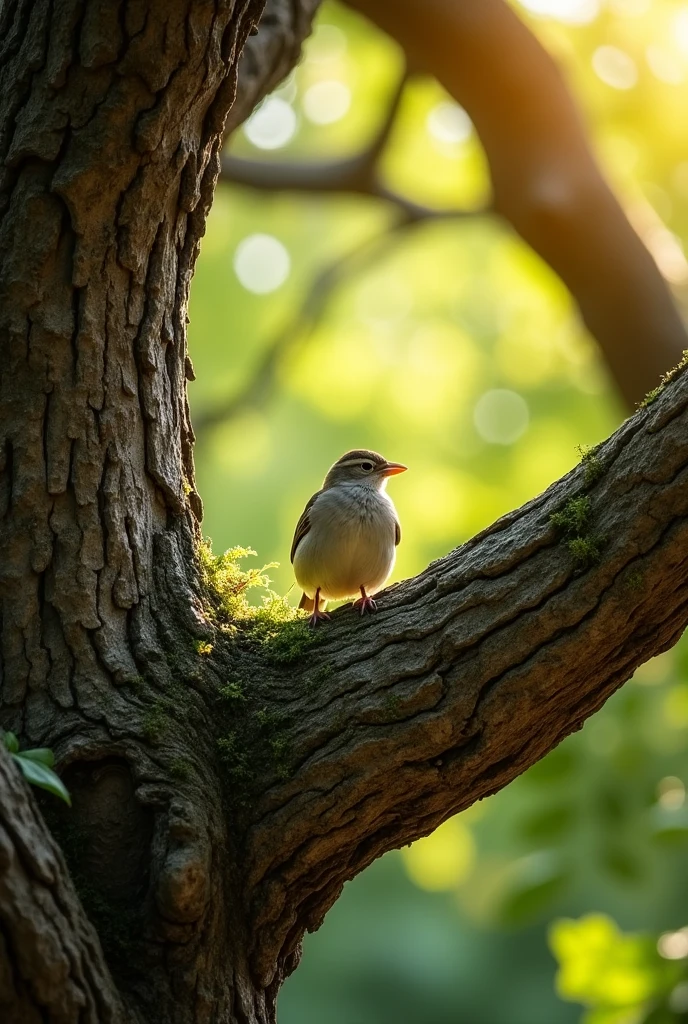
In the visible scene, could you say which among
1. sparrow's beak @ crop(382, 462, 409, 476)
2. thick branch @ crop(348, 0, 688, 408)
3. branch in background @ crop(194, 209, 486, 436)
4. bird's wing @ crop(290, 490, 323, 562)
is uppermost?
branch in background @ crop(194, 209, 486, 436)

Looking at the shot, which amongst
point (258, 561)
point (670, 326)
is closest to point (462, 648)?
point (670, 326)

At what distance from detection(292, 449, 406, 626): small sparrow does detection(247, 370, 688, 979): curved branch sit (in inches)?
79.5

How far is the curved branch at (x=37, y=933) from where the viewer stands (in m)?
2.68

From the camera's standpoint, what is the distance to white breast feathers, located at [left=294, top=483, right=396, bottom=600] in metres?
5.80

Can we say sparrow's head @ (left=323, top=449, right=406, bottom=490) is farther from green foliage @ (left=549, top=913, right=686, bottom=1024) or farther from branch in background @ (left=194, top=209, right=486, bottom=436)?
branch in background @ (left=194, top=209, right=486, bottom=436)

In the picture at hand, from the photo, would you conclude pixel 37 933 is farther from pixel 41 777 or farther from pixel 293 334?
pixel 293 334

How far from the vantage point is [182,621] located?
12.9 ft

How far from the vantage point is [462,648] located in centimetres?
350

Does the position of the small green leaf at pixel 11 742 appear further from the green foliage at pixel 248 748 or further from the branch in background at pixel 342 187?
the branch in background at pixel 342 187

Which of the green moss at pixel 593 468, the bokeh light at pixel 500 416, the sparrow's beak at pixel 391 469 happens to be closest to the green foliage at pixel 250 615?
the green moss at pixel 593 468

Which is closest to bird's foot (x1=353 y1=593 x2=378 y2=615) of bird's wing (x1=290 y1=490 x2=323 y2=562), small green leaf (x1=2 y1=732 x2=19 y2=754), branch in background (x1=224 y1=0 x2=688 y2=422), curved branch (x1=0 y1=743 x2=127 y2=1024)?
small green leaf (x1=2 y1=732 x2=19 y2=754)

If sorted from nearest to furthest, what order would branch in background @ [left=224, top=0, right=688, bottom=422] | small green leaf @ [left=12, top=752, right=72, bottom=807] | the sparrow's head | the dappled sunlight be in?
small green leaf @ [left=12, top=752, right=72, bottom=807]
the sparrow's head
branch in background @ [left=224, top=0, right=688, bottom=422]
the dappled sunlight

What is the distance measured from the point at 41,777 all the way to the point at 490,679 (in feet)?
4.79

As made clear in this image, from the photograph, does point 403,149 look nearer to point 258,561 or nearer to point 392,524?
point 258,561
